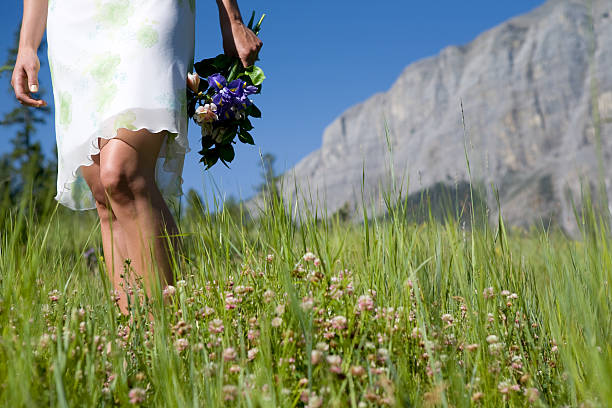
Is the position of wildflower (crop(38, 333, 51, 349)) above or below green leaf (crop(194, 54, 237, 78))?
below

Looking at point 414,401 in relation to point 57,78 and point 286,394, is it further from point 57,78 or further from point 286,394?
point 57,78

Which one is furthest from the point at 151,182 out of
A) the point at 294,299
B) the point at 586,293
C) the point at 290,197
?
the point at 586,293

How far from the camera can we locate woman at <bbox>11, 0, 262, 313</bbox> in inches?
78.9

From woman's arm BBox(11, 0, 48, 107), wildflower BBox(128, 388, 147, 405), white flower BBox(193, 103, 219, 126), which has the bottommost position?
wildflower BBox(128, 388, 147, 405)

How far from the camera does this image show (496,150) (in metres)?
77.8

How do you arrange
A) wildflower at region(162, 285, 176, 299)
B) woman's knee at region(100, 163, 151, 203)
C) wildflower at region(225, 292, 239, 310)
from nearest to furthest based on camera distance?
wildflower at region(225, 292, 239, 310), wildflower at region(162, 285, 176, 299), woman's knee at region(100, 163, 151, 203)

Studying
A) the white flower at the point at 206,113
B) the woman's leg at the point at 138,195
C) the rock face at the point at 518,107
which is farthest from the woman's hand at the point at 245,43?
the rock face at the point at 518,107

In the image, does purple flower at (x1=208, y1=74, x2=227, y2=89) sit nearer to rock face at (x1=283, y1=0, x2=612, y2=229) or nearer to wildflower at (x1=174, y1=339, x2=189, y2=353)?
wildflower at (x1=174, y1=339, x2=189, y2=353)

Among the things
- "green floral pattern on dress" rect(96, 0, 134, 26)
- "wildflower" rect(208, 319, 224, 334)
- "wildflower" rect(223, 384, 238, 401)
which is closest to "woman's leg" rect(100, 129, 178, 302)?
"green floral pattern on dress" rect(96, 0, 134, 26)

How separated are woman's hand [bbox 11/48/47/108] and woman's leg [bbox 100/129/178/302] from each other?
23.3 inches

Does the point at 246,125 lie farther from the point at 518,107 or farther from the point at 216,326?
the point at 518,107

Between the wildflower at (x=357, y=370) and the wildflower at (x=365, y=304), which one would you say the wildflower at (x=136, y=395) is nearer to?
the wildflower at (x=357, y=370)

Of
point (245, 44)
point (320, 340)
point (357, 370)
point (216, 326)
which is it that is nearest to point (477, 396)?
point (357, 370)

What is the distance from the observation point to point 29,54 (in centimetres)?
239
